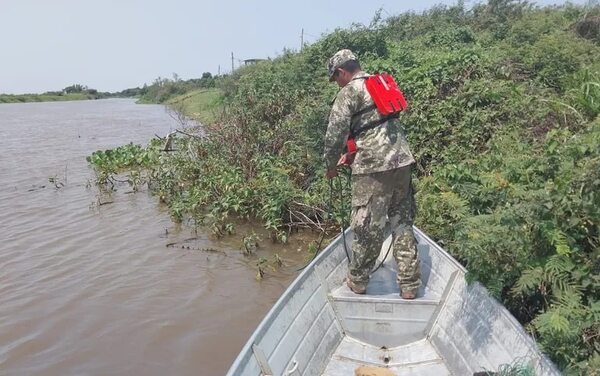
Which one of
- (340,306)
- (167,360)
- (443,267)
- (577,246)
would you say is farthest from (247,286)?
(577,246)

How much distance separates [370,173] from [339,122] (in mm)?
447

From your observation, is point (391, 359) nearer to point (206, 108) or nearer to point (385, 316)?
point (385, 316)

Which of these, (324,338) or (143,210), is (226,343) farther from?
(143,210)

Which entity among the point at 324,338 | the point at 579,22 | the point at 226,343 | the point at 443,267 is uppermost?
the point at 579,22

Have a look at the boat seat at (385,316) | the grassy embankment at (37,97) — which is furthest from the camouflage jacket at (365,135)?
the grassy embankment at (37,97)

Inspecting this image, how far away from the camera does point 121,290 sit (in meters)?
5.70

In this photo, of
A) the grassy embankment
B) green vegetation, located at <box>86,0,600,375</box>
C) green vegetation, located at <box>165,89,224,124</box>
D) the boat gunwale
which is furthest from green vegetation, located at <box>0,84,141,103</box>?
the boat gunwale

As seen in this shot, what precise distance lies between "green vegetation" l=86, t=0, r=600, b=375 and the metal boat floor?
65 cm

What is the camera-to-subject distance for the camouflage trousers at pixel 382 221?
3924mm

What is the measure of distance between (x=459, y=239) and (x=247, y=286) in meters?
2.67

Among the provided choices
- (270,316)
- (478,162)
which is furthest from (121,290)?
(478,162)

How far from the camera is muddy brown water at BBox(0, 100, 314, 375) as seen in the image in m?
4.43

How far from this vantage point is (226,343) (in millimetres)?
4672

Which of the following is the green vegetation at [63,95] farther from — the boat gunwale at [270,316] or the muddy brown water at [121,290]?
the boat gunwale at [270,316]
